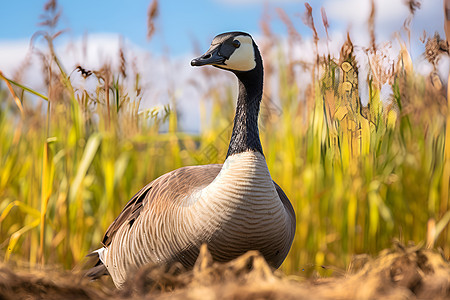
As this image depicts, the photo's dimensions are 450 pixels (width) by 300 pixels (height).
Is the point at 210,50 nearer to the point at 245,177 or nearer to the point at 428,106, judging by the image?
the point at 245,177

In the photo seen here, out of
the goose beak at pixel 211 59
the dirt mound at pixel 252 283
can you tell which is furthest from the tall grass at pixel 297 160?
the dirt mound at pixel 252 283

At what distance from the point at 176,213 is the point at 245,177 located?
421 mm

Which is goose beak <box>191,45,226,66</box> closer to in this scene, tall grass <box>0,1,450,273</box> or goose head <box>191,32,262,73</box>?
goose head <box>191,32,262,73</box>

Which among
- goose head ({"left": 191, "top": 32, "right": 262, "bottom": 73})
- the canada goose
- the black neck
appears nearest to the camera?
the canada goose

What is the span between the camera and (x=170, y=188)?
268cm

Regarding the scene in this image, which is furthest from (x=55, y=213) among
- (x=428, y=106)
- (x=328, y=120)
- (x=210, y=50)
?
(x=428, y=106)

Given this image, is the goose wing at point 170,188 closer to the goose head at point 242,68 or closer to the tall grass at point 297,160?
the goose head at point 242,68

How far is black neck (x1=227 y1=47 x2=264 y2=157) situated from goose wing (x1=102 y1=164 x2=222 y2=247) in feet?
0.84

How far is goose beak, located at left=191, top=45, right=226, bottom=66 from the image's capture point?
262 centimetres

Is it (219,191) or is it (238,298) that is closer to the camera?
(238,298)

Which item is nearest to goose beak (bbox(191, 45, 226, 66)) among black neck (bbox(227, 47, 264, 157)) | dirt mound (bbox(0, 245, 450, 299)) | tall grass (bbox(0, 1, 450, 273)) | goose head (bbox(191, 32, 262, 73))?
goose head (bbox(191, 32, 262, 73))

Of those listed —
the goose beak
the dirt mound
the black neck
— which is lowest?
the dirt mound

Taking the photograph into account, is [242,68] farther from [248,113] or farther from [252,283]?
[252,283]

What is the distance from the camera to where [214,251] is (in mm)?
2383
